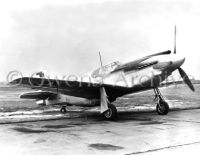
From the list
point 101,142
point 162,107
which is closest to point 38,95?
point 162,107

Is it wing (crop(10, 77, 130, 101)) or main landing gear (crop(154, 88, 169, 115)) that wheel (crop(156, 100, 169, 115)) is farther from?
wing (crop(10, 77, 130, 101))

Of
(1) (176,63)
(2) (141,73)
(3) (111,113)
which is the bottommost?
(3) (111,113)

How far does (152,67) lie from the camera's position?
35.4 ft

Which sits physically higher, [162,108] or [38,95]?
[38,95]

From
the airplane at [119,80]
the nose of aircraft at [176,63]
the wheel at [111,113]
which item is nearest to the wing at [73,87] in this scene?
the airplane at [119,80]

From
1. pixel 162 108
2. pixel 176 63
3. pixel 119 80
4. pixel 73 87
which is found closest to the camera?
pixel 176 63

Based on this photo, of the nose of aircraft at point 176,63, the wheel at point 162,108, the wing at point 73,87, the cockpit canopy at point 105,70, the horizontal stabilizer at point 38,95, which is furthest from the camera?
the horizontal stabilizer at point 38,95

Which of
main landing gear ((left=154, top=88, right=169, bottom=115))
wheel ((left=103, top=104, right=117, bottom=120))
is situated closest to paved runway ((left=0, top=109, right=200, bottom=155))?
wheel ((left=103, top=104, right=117, bottom=120))

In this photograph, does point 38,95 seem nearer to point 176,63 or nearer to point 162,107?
point 162,107

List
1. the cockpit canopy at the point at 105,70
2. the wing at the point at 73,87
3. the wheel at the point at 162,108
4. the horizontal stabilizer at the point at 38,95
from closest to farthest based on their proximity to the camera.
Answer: the wing at the point at 73,87, the cockpit canopy at the point at 105,70, the wheel at the point at 162,108, the horizontal stabilizer at the point at 38,95

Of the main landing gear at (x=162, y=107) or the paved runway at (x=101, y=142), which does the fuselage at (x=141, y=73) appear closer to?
the main landing gear at (x=162, y=107)

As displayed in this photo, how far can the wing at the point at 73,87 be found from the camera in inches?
402

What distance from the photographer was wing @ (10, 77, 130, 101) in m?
10.2

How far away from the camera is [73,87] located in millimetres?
11617
